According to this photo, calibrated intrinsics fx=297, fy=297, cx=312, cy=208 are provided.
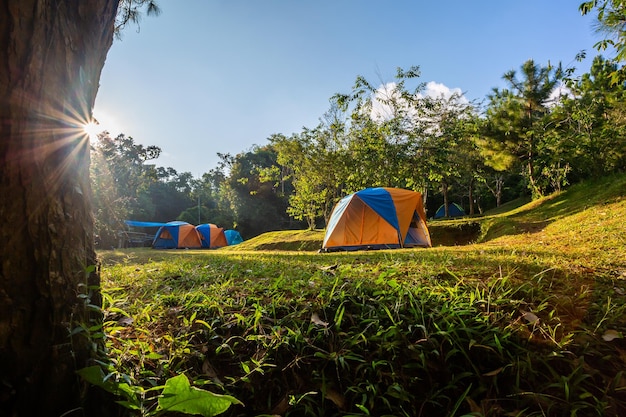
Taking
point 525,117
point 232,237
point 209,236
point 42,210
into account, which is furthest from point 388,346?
point 232,237

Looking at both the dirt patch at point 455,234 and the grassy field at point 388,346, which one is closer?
the grassy field at point 388,346

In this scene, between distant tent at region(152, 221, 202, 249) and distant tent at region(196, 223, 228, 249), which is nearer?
distant tent at region(152, 221, 202, 249)

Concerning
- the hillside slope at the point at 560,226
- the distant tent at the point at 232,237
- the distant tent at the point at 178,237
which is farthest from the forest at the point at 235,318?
the distant tent at the point at 232,237

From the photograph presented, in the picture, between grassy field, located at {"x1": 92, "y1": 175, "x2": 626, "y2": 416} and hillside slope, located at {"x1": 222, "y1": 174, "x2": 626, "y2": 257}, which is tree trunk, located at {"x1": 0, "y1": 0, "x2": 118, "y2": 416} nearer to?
grassy field, located at {"x1": 92, "y1": 175, "x2": 626, "y2": 416}

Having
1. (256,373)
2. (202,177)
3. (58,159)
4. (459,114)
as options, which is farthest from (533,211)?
(202,177)

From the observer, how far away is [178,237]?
2022 centimetres

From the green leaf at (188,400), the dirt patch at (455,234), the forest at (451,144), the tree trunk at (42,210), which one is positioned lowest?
the dirt patch at (455,234)

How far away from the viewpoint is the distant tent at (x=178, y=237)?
66.6 feet

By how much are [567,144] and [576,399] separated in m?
11.4

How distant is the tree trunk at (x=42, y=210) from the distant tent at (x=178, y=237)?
20810 millimetres

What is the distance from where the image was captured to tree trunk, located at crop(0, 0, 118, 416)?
85 cm

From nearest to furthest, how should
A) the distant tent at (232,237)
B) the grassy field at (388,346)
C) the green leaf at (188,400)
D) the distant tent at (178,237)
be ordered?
the green leaf at (188,400), the grassy field at (388,346), the distant tent at (178,237), the distant tent at (232,237)

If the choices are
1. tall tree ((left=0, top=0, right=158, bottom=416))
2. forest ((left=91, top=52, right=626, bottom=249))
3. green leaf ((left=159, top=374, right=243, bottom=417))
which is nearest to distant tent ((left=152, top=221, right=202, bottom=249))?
forest ((left=91, top=52, right=626, bottom=249))

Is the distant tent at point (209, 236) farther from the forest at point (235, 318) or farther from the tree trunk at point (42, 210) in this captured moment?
the tree trunk at point (42, 210)
